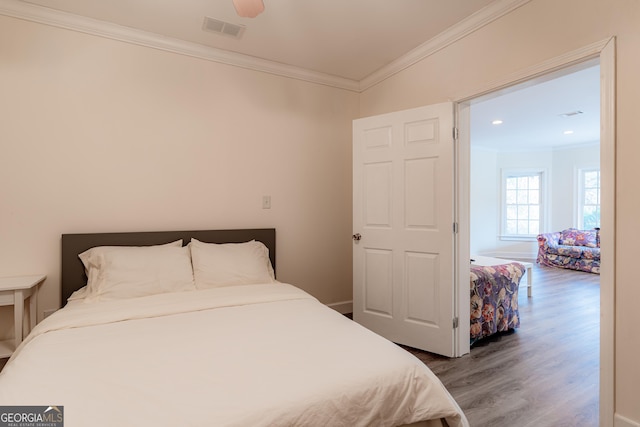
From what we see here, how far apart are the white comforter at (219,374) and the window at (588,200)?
7.30 m

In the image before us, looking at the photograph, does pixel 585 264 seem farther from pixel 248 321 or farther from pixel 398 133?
pixel 248 321

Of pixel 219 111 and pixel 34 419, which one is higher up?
pixel 219 111

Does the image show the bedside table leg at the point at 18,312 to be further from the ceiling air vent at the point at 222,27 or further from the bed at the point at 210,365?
the ceiling air vent at the point at 222,27

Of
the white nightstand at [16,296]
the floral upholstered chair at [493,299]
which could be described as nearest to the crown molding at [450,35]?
the floral upholstered chair at [493,299]

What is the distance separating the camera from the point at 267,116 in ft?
10.3

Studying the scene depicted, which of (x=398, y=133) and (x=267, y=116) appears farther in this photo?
(x=267, y=116)

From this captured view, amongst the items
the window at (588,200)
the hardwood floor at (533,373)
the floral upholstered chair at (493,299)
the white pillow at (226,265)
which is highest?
the window at (588,200)

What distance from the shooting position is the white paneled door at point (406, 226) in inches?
101

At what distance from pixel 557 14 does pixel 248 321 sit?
2.47 metres

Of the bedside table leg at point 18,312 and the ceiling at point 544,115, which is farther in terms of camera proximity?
the ceiling at point 544,115

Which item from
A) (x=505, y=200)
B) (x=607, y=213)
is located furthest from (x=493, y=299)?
(x=505, y=200)

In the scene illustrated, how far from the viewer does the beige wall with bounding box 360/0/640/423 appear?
1603 millimetres

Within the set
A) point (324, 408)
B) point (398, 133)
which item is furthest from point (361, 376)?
point (398, 133)

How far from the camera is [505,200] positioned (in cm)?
748
